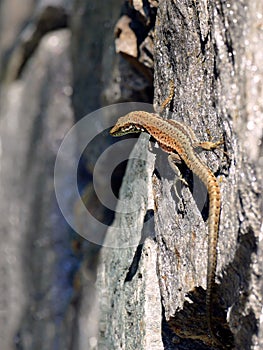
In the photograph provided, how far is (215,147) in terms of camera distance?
322cm

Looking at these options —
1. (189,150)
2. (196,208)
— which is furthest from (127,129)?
(196,208)

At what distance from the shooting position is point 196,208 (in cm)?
338

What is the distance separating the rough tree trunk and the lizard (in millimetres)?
35

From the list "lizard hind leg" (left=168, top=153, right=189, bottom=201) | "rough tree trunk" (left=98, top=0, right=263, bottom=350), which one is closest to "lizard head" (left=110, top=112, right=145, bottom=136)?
"rough tree trunk" (left=98, top=0, right=263, bottom=350)

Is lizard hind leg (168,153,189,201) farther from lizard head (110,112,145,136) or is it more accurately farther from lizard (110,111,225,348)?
lizard head (110,112,145,136)

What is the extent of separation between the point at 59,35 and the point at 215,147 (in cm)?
412

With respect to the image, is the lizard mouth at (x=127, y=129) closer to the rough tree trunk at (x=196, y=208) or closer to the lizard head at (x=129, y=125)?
the lizard head at (x=129, y=125)

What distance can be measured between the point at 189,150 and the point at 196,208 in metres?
0.28

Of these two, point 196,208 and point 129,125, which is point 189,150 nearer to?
point 196,208

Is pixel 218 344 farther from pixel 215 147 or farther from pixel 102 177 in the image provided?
pixel 102 177

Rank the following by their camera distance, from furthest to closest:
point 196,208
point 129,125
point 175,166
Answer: point 129,125
point 175,166
point 196,208

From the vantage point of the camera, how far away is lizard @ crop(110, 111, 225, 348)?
3.04 meters

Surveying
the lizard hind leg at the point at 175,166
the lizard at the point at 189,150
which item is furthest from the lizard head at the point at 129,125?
the lizard hind leg at the point at 175,166

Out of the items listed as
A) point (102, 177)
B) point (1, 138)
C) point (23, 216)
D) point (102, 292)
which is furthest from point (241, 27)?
point (1, 138)
